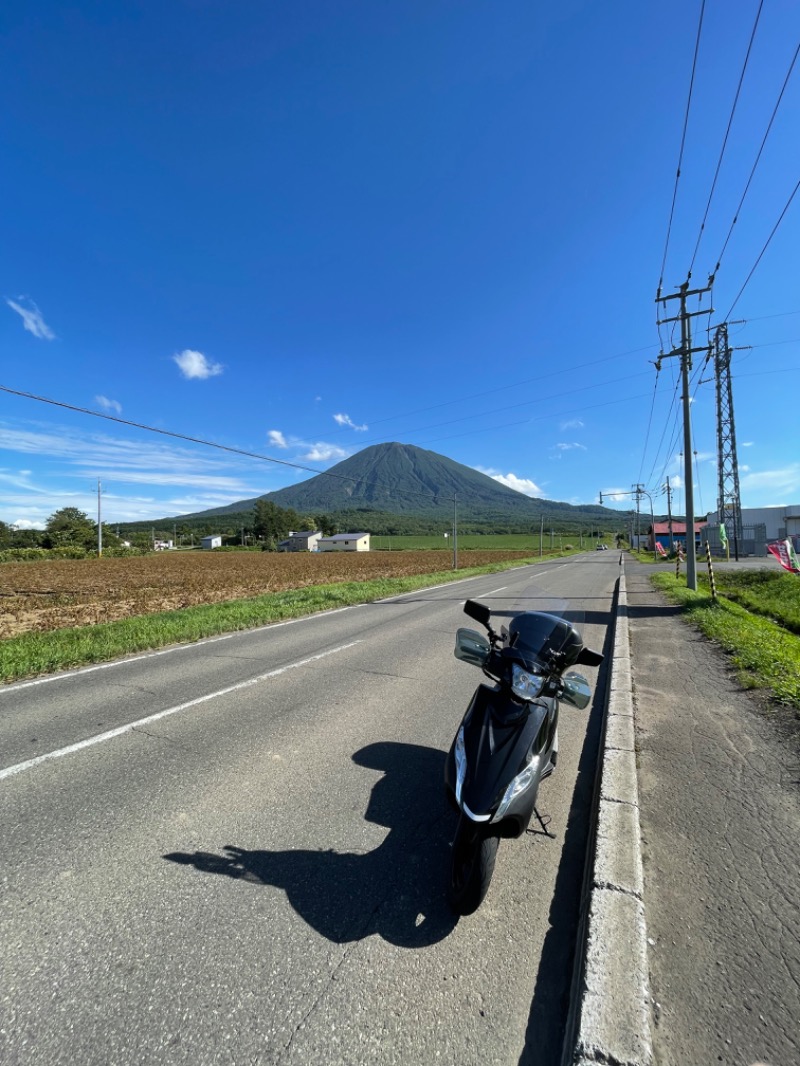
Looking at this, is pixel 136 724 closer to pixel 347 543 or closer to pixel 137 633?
pixel 137 633

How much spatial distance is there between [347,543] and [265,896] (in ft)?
293

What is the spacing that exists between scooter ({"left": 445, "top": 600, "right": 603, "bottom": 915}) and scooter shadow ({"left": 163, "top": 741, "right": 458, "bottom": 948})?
0.17 m

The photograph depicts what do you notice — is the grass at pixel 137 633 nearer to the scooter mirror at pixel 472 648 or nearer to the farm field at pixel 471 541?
the scooter mirror at pixel 472 648

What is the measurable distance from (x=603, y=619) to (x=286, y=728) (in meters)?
8.33

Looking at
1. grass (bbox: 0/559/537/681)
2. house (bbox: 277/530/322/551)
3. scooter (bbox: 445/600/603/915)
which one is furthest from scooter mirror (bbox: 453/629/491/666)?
house (bbox: 277/530/322/551)

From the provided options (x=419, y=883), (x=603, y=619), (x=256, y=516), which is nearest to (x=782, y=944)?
(x=419, y=883)

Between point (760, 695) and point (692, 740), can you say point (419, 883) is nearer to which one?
point (692, 740)

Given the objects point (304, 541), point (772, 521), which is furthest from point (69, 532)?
point (772, 521)

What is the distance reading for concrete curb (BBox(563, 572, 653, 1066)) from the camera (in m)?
1.45

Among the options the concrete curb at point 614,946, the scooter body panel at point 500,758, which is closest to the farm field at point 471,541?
the concrete curb at point 614,946

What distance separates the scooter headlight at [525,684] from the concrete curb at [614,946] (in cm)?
88

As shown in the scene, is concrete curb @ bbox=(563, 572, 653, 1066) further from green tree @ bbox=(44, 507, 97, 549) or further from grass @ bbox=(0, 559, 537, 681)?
green tree @ bbox=(44, 507, 97, 549)

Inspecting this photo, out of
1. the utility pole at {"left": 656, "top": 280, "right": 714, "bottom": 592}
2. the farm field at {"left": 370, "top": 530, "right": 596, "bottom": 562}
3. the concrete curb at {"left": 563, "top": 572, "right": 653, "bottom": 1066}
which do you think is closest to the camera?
the concrete curb at {"left": 563, "top": 572, "right": 653, "bottom": 1066}

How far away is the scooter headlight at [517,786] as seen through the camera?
2057mm
